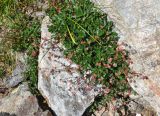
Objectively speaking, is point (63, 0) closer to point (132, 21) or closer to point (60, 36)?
point (60, 36)

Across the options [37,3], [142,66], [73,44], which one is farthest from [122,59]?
[37,3]

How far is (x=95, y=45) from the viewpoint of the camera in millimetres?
7023

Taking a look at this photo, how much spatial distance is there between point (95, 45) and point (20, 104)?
A: 1.92 m

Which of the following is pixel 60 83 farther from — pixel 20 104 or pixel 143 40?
pixel 143 40

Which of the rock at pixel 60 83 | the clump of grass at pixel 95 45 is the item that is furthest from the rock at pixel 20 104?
the clump of grass at pixel 95 45

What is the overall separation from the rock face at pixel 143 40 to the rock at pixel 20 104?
1931 mm

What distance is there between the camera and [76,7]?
7258 mm

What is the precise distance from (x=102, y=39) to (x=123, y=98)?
1.21 metres

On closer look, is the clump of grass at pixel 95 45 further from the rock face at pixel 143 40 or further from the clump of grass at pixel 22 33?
the clump of grass at pixel 22 33

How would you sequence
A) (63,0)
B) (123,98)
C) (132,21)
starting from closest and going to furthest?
(132,21), (123,98), (63,0)

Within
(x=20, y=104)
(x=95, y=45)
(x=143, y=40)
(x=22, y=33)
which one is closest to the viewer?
(x=143, y=40)

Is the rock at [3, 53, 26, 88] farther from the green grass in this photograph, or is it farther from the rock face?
the rock face

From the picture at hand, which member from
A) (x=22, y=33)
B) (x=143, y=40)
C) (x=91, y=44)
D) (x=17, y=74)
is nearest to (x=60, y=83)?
(x=91, y=44)

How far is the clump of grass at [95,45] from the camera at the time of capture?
692cm
